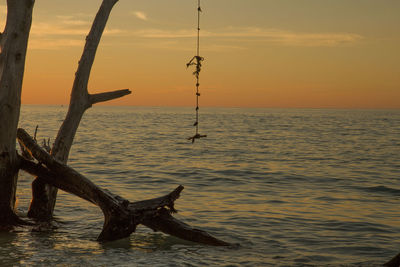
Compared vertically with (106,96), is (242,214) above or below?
below

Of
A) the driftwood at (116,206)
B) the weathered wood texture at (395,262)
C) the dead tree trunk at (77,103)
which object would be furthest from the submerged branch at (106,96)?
the weathered wood texture at (395,262)

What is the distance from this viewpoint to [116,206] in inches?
365

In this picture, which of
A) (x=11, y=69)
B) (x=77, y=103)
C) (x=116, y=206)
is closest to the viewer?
(x=116, y=206)

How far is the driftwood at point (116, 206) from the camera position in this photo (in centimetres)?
935

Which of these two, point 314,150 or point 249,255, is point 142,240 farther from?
point 314,150

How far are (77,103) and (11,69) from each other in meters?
1.48

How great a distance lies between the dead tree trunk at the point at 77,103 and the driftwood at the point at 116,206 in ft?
2.20

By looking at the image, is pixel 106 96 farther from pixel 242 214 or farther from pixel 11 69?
pixel 242 214

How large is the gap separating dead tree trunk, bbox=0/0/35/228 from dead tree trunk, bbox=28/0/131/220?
3.57 feet

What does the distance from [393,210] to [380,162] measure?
557 inches

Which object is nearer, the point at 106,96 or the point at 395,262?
the point at 395,262

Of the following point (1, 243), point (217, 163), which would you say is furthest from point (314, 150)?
point (1, 243)

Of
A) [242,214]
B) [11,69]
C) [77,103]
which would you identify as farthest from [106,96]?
[242,214]

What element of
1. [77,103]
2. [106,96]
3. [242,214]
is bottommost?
[242,214]
